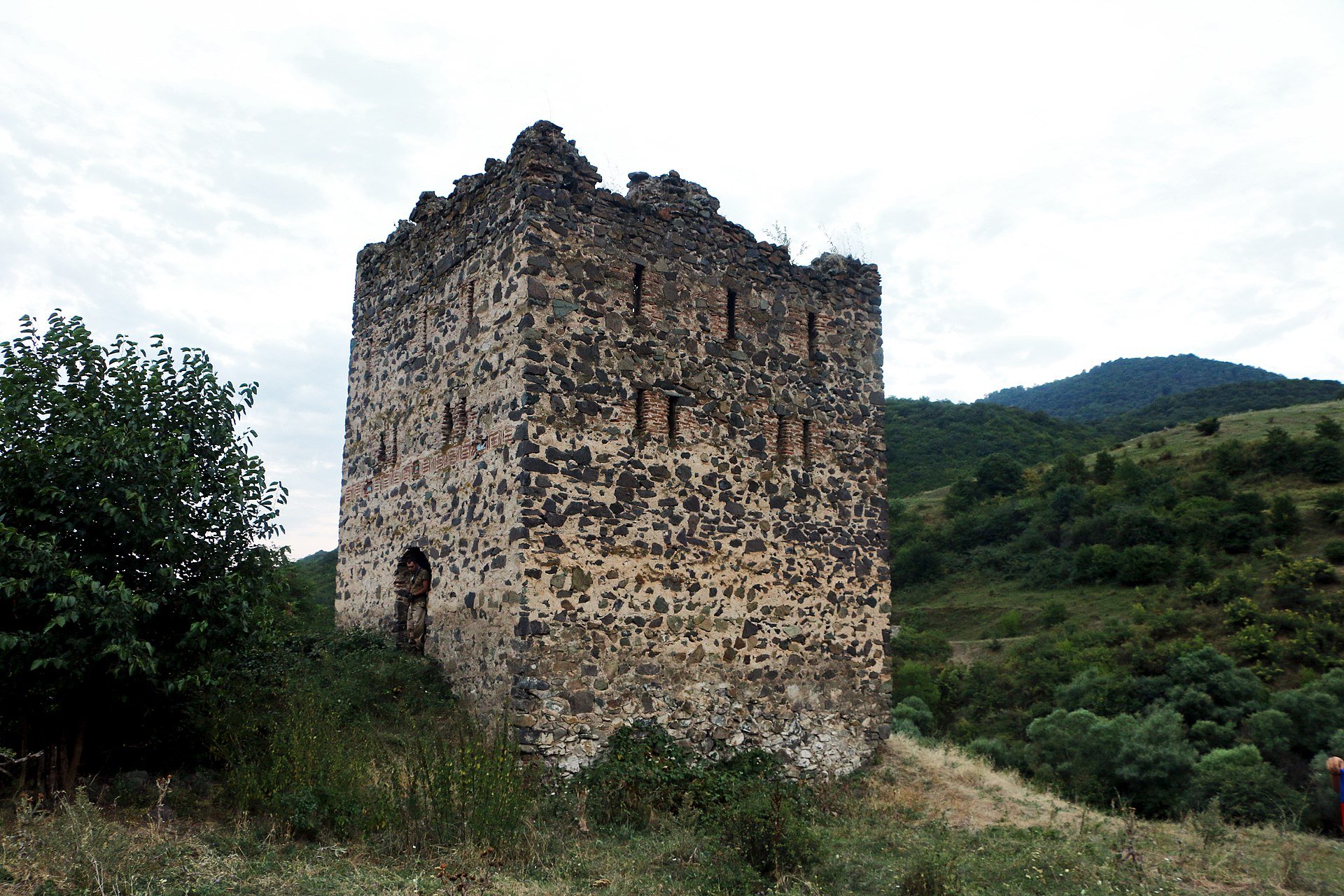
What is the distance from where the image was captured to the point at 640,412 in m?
10.4

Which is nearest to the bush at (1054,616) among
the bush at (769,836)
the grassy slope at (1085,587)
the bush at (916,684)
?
the grassy slope at (1085,587)

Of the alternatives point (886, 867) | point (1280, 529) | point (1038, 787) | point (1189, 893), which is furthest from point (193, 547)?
point (1280, 529)

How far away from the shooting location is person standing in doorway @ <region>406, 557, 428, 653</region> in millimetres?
10930

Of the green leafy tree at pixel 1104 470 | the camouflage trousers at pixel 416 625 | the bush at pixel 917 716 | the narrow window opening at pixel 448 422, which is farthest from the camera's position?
the green leafy tree at pixel 1104 470

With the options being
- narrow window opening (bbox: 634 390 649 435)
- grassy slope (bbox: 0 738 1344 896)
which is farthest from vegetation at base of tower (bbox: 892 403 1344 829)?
narrow window opening (bbox: 634 390 649 435)

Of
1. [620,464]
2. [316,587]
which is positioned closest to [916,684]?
[316,587]

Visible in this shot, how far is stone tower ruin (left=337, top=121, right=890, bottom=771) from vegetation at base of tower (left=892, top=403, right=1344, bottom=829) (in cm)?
774

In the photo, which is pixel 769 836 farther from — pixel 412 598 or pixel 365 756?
pixel 412 598

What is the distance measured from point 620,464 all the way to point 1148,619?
29600 mm

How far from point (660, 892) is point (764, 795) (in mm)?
2063

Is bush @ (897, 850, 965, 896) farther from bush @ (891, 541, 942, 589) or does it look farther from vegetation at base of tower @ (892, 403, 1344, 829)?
bush @ (891, 541, 942, 589)

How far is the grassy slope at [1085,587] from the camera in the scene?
36.7 metres

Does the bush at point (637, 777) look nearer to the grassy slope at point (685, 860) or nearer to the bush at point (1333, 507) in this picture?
the grassy slope at point (685, 860)

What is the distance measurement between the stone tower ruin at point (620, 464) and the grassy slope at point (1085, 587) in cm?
2626
